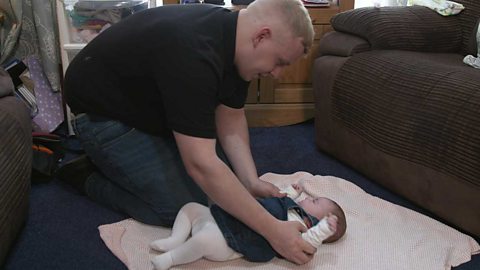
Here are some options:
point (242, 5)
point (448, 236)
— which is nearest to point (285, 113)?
point (242, 5)

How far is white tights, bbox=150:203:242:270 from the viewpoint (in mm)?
1131

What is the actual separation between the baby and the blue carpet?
0.52 feet

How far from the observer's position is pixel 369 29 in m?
1.75

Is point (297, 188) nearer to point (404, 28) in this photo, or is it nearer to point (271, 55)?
point (271, 55)

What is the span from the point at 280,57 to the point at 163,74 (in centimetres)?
28

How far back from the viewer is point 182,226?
1235 mm

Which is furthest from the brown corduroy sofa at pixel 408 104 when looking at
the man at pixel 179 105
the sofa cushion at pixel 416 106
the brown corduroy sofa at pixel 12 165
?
the brown corduroy sofa at pixel 12 165

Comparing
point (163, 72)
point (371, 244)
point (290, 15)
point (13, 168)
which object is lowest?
point (371, 244)

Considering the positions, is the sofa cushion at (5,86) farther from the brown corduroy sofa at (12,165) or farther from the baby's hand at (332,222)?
the baby's hand at (332,222)

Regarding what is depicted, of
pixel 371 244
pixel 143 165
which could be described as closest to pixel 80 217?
pixel 143 165

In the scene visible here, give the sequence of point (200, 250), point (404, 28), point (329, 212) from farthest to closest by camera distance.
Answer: point (404, 28)
point (329, 212)
point (200, 250)

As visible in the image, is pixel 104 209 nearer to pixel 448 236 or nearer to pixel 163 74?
pixel 163 74

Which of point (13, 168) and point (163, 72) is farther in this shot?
point (13, 168)

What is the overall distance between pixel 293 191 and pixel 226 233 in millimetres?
372
